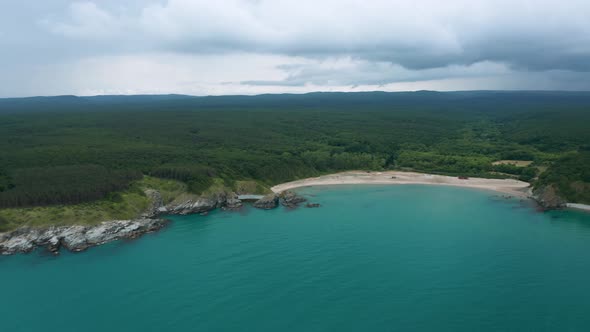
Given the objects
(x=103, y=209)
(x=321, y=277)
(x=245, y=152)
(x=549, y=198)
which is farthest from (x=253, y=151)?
(x=549, y=198)

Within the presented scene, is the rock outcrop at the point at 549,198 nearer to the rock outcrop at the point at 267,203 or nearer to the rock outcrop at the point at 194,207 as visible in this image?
the rock outcrop at the point at 267,203

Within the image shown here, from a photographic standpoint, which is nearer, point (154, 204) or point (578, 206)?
point (154, 204)

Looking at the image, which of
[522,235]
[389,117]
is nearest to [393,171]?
[522,235]

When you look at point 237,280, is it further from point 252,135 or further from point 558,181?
point 252,135

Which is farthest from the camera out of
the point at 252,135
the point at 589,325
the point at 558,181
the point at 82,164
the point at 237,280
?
the point at 252,135

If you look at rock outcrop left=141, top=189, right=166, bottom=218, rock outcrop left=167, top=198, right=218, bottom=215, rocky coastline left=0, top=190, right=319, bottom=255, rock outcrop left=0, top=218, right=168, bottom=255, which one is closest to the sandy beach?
rock outcrop left=167, top=198, right=218, bottom=215

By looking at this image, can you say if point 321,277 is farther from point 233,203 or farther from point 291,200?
point 233,203
